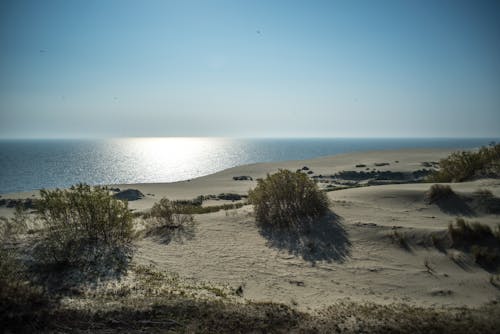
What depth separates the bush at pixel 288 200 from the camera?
37.2 ft

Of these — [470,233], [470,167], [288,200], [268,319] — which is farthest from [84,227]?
[470,167]

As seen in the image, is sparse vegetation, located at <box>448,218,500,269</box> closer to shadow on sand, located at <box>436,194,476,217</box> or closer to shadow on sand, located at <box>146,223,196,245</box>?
Answer: shadow on sand, located at <box>436,194,476,217</box>

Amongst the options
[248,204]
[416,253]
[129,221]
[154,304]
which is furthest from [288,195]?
[154,304]

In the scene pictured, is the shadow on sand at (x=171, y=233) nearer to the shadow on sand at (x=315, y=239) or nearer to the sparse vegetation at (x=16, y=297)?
the shadow on sand at (x=315, y=239)

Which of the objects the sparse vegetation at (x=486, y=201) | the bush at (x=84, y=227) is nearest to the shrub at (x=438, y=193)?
the sparse vegetation at (x=486, y=201)

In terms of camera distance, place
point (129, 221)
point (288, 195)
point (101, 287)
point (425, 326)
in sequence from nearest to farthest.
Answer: point (425, 326)
point (101, 287)
point (129, 221)
point (288, 195)

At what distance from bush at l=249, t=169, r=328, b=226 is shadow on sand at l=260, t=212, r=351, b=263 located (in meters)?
0.40

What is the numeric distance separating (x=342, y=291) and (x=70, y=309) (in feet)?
18.0

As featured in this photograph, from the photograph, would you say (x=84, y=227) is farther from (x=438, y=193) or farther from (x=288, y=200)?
(x=438, y=193)

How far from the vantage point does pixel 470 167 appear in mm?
15133

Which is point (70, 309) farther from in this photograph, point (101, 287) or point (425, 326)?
point (425, 326)

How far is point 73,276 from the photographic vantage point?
746 cm

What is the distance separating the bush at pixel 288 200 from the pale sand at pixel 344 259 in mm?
563

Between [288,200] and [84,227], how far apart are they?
22.0 ft
